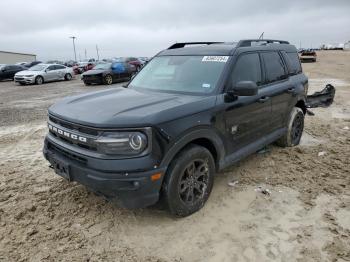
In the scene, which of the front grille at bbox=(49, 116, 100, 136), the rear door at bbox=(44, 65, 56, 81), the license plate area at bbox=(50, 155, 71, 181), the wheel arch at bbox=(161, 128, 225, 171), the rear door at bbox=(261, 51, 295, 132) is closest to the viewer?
the front grille at bbox=(49, 116, 100, 136)

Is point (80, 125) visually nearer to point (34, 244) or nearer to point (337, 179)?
point (34, 244)

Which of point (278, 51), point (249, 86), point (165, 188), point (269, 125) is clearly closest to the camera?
point (165, 188)

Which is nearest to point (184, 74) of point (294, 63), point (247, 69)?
point (247, 69)

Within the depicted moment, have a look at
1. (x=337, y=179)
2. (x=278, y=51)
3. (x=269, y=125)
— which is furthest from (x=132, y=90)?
(x=337, y=179)

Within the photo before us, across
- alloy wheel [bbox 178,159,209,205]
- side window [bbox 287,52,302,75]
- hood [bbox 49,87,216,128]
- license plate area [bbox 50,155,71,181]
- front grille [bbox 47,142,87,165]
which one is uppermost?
side window [bbox 287,52,302,75]

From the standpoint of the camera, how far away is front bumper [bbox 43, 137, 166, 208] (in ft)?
10.7

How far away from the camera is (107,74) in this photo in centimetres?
2136

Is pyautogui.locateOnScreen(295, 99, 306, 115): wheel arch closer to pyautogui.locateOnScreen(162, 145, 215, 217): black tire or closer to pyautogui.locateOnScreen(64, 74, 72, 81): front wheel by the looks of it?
pyautogui.locateOnScreen(162, 145, 215, 217): black tire

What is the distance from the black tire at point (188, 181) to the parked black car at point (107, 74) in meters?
18.1

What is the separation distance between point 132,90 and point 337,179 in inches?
127

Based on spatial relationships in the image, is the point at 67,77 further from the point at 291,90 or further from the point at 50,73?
the point at 291,90

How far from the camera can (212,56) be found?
4559mm

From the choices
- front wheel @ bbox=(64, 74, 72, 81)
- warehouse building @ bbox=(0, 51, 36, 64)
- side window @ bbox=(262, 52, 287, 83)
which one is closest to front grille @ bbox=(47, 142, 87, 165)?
side window @ bbox=(262, 52, 287, 83)

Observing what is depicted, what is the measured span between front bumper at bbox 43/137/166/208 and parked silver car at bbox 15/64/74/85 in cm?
2198
